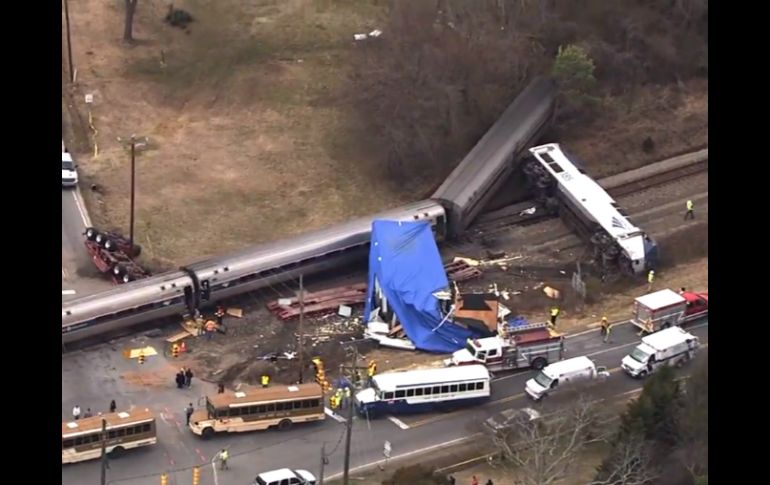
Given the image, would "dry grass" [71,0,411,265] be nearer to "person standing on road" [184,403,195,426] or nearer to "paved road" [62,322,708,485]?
"paved road" [62,322,708,485]

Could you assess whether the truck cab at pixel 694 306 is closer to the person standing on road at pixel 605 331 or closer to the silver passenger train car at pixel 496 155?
the person standing on road at pixel 605 331

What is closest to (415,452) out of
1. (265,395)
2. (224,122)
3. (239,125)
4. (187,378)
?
(265,395)

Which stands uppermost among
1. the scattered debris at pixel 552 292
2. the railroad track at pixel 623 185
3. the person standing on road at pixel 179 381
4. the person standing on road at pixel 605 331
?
the railroad track at pixel 623 185

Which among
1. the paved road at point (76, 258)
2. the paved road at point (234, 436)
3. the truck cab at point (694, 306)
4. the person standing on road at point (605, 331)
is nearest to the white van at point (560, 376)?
the paved road at point (234, 436)

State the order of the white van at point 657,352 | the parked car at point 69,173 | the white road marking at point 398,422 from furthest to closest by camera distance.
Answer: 1. the parked car at point 69,173
2. the white van at point 657,352
3. the white road marking at point 398,422

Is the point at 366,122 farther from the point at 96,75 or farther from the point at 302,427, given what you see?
the point at 302,427

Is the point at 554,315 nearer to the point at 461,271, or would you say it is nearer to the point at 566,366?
the point at 461,271

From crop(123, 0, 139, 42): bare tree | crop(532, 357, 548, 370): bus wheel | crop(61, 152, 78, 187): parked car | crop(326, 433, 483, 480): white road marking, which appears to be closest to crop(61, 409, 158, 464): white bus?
crop(326, 433, 483, 480): white road marking
